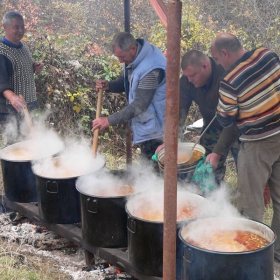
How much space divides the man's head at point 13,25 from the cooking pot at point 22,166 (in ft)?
4.35

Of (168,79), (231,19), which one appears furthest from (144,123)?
(231,19)

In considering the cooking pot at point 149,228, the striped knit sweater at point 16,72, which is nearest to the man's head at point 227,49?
the cooking pot at point 149,228

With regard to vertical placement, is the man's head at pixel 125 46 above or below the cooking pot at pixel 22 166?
above

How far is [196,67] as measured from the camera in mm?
3850

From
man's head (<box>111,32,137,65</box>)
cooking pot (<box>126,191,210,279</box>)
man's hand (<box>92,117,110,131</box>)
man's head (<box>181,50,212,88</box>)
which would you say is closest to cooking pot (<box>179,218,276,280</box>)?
cooking pot (<box>126,191,210,279</box>)

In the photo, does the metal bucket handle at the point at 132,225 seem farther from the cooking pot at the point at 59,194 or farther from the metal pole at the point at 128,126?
the metal pole at the point at 128,126

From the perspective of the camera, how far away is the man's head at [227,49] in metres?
3.35

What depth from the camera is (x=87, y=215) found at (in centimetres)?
338

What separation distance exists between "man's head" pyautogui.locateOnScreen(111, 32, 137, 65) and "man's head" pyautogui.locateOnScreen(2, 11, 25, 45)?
1.49 m

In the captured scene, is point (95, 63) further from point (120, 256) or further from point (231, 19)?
point (231, 19)

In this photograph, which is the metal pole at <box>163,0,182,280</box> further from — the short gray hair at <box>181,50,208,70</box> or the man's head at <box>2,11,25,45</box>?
the man's head at <box>2,11,25,45</box>

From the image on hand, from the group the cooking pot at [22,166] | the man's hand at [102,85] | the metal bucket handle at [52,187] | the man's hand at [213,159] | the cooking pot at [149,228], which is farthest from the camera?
the man's hand at [102,85]

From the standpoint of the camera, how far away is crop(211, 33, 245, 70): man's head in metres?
3.35

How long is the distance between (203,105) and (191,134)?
3062mm
